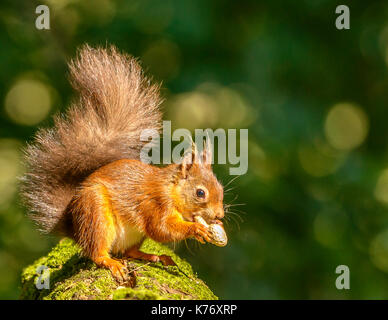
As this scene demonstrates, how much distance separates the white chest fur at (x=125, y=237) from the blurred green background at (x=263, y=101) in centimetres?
123

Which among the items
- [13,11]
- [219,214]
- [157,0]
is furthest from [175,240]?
[13,11]

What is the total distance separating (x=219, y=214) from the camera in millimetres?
2547

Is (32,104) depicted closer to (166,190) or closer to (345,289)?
(166,190)

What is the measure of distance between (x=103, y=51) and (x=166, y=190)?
0.82 m

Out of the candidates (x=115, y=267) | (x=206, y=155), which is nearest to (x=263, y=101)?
(x=206, y=155)

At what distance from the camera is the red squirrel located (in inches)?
98.9

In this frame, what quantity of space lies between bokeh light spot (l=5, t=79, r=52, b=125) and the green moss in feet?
5.68

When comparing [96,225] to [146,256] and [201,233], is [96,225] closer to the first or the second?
[146,256]

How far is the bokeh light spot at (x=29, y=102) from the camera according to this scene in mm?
4312

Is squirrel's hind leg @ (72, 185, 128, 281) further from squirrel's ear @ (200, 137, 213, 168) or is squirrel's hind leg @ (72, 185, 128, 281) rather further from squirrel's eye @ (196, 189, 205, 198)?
squirrel's ear @ (200, 137, 213, 168)

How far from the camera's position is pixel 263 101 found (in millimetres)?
3996

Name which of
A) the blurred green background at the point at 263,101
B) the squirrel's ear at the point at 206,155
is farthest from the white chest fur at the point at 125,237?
the blurred green background at the point at 263,101

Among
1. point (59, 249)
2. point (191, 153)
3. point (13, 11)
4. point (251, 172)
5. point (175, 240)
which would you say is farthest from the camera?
point (13, 11)

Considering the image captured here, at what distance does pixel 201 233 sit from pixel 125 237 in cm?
43
